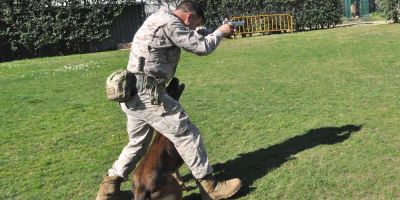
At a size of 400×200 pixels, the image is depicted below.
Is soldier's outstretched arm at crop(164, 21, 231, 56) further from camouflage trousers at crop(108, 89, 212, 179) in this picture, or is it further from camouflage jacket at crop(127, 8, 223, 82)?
camouflage trousers at crop(108, 89, 212, 179)

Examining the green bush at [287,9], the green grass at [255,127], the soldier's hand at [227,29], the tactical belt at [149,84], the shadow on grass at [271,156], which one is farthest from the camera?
the green bush at [287,9]

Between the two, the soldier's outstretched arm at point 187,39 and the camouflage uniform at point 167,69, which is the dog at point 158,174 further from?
the soldier's outstretched arm at point 187,39

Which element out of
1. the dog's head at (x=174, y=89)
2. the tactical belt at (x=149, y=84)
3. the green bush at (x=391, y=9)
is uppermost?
the green bush at (x=391, y=9)

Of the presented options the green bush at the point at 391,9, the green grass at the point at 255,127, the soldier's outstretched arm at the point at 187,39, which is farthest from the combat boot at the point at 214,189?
the green bush at the point at 391,9

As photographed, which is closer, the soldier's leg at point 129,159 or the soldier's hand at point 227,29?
the soldier's hand at point 227,29

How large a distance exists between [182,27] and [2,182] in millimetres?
2771

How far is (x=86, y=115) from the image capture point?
26.7 ft

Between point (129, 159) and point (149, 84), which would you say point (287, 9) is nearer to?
point (129, 159)

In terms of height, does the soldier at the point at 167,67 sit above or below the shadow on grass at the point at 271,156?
above

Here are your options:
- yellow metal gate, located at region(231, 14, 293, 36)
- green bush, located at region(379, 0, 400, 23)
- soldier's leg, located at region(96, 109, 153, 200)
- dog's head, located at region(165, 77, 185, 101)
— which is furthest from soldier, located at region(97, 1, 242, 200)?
green bush, located at region(379, 0, 400, 23)

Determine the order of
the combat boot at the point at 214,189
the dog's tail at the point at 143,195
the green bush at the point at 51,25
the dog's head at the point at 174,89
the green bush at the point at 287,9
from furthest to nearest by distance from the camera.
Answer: the green bush at the point at 287,9
the green bush at the point at 51,25
the dog's head at the point at 174,89
the combat boot at the point at 214,189
the dog's tail at the point at 143,195

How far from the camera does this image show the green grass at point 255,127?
15.9 ft

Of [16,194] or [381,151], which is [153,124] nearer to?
[16,194]

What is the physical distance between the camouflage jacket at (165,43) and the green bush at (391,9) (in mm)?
19030
